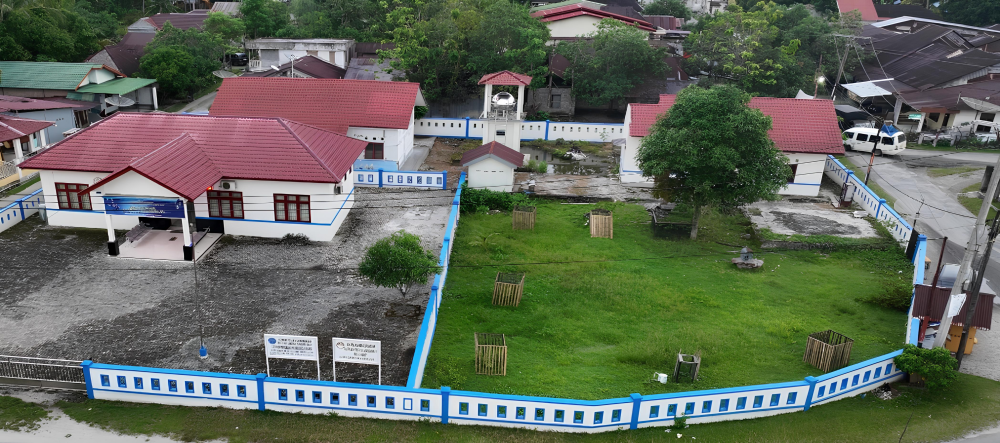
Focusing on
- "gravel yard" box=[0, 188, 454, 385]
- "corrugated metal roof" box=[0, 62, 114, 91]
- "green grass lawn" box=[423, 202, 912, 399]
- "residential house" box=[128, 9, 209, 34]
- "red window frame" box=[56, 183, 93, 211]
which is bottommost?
"gravel yard" box=[0, 188, 454, 385]

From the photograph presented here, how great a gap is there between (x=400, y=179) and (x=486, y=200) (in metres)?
4.29

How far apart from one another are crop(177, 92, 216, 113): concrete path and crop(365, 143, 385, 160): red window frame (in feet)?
49.4

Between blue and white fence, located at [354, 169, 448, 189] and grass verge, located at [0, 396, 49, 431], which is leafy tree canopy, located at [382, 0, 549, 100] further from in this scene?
grass verge, located at [0, 396, 49, 431]

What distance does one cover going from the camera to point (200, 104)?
47812 mm

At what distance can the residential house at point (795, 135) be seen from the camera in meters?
33.0

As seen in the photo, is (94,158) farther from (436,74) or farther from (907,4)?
(907,4)

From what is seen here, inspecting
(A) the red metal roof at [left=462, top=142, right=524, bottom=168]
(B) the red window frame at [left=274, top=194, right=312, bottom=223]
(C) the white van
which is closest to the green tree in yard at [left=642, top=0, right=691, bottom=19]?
(C) the white van

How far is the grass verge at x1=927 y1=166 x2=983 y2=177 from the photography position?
3715 cm

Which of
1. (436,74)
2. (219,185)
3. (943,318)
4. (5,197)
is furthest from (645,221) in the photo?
(5,197)

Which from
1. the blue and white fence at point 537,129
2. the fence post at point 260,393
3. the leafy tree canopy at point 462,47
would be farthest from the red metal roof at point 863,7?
the fence post at point 260,393

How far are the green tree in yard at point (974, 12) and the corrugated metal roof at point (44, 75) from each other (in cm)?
7885

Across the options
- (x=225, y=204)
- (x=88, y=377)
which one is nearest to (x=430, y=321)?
(x=88, y=377)

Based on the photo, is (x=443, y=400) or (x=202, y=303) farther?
(x=202, y=303)

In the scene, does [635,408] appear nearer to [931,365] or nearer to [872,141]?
[931,365]
